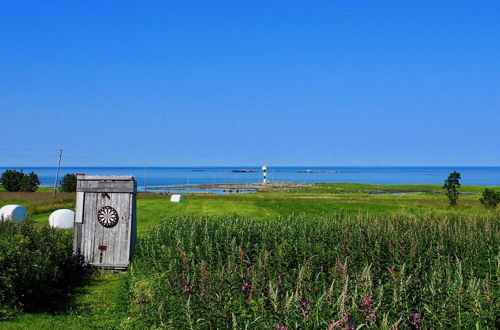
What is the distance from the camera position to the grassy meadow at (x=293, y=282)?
5828mm

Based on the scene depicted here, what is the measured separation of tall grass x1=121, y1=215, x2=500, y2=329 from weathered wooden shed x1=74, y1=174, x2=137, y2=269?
1.86m

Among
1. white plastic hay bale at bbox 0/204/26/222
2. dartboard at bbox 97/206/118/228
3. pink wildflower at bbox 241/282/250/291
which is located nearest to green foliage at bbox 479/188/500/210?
dartboard at bbox 97/206/118/228

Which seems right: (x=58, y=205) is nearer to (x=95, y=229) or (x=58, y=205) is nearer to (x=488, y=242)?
(x=95, y=229)

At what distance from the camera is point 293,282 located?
776 centimetres

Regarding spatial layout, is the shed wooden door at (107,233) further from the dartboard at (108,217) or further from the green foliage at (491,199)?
the green foliage at (491,199)

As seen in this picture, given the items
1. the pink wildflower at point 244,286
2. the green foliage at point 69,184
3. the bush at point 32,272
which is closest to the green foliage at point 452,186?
the bush at point 32,272

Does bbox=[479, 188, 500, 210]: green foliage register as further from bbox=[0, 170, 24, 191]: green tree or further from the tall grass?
bbox=[0, 170, 24, 191]: green tree

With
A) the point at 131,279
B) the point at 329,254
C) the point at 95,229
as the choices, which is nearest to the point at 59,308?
the point at 131,279

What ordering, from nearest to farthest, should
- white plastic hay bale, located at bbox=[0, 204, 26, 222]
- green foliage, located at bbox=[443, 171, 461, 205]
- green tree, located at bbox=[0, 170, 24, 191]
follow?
white plastic hay bale, located at bbox=[0, 204, 26, 222] → green foliage, located at bbox=[443, 171, 461, 205] → green tree, located at bbox=[0, 170, 24, 191]

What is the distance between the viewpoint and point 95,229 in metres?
15.7

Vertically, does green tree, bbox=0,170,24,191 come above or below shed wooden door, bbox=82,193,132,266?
above

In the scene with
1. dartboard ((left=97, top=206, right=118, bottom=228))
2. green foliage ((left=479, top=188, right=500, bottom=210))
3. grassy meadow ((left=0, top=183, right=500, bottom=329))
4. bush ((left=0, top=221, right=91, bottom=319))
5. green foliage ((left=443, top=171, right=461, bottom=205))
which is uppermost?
green foliage ((left=443, top=171, right=461, bottom=205))

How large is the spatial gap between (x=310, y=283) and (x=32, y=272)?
7.29 metres

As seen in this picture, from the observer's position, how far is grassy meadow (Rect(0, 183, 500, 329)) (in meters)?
5.83
